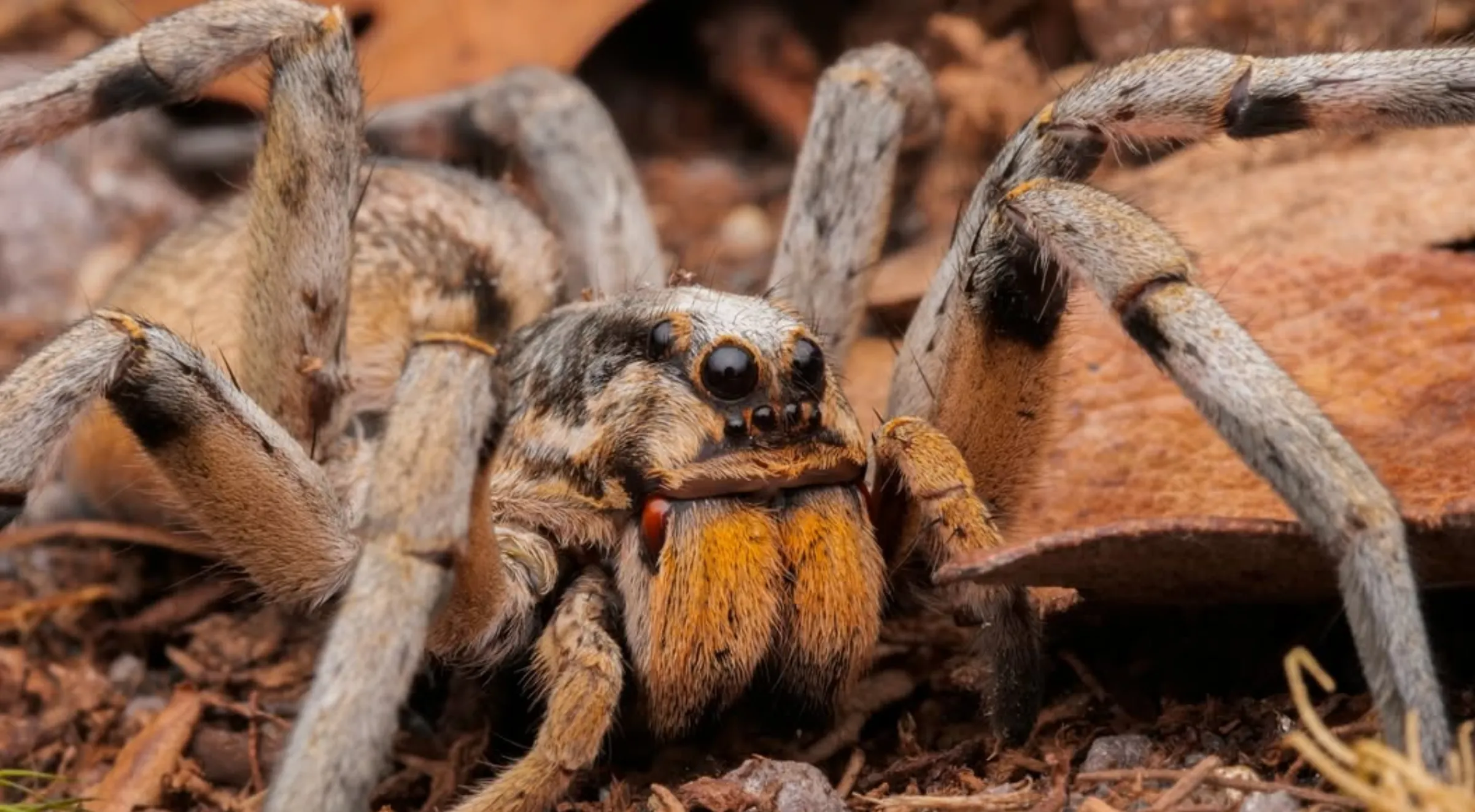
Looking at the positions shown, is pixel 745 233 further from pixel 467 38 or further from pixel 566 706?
pixel 566 706

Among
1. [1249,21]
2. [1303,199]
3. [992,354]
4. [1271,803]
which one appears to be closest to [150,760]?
[992,354]

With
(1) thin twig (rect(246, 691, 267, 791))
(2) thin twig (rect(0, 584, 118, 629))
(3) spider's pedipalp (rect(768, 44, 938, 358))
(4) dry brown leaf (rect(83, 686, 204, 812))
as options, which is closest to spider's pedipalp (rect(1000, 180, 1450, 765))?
(3) spider's pedipalp (rect(768, 44, 938, 358))

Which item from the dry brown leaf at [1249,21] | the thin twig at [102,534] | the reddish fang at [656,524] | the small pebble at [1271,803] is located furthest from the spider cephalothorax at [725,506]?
the dry brown leaf at [1249,21]

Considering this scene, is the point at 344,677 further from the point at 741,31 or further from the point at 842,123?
the point at 741,31

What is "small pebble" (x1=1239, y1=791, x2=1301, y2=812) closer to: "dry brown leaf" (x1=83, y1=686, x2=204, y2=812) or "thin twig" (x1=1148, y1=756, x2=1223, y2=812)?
"thin twig" (x1=1148, y1=756, x2=1223, y2=812)

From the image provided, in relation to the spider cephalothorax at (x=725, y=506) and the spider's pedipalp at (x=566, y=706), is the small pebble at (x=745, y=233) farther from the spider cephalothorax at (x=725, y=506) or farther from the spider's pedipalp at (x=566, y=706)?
the spider's pedipalp at (x=566, y=706)
